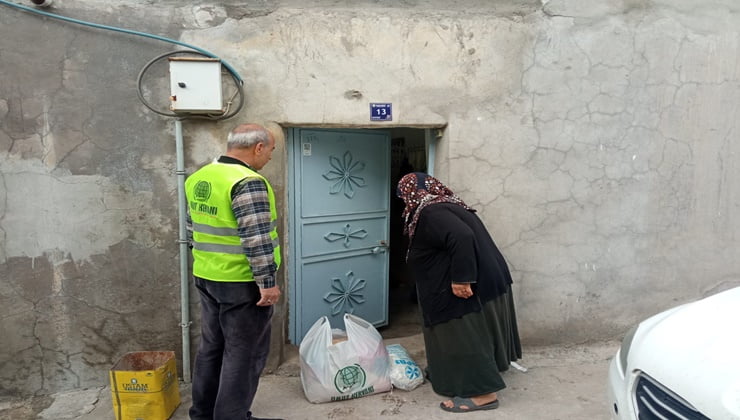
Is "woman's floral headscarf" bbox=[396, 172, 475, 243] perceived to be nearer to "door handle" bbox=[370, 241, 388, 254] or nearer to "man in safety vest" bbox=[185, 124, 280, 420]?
"man in safety vest" bbox=[185, 124, 280, 420]

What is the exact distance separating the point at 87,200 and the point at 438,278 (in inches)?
93.2

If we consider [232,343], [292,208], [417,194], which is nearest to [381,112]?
[417,194]

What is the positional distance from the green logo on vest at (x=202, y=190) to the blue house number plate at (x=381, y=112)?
137cm

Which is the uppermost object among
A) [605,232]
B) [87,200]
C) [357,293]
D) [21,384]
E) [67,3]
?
[67,3]

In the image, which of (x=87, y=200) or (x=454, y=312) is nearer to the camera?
(x=454, y=312)

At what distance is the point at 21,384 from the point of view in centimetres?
316

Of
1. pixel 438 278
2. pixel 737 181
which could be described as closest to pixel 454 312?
pixel 438 278

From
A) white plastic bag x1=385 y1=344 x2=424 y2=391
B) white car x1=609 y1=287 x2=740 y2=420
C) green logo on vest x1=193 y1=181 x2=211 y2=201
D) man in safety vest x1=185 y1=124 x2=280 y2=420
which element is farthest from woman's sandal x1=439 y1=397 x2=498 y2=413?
green logo on vest x1=193 y1=181 x2=211 y2=201

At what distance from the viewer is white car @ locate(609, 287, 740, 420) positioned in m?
1.52

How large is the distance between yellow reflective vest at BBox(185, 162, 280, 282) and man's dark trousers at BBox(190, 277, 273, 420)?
77mm

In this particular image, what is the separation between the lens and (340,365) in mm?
2982

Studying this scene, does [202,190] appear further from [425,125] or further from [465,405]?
[465,405]

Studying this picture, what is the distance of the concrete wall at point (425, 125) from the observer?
120 inches

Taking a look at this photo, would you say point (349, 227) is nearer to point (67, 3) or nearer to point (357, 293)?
point (357, 293)
